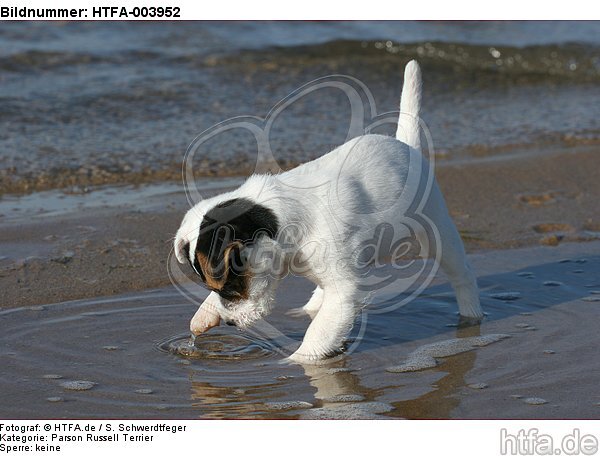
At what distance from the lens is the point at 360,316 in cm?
602

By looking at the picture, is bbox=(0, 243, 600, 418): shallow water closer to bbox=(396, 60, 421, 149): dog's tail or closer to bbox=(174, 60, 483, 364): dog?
bbox=(174, 60, 483, 364): dog

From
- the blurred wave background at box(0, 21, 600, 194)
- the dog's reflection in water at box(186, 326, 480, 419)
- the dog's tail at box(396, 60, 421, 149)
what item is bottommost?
the dog's reflection in water at box(186, 326, 480, 419)

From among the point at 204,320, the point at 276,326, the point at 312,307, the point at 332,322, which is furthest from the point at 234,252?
the point at 312,307

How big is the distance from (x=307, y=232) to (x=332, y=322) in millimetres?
516

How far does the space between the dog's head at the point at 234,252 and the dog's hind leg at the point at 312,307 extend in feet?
3.51

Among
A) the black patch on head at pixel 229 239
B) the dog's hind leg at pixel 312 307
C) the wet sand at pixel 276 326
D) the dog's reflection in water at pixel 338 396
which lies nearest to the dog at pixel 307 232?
the black patch on head at pixel 229 239

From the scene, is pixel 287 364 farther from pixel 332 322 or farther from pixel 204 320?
Result: pixel 204 320

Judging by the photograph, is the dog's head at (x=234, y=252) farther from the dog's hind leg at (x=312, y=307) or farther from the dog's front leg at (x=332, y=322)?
the dog's hind leg at (x=312, y=307)

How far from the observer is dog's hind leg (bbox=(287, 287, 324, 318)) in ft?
19.8

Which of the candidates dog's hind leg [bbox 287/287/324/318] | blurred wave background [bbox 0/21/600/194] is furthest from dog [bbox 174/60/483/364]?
blurred wave background [bbox 0/21/600/194]

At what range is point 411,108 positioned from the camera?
20.1 ft

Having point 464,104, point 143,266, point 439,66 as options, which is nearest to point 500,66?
point 439,66

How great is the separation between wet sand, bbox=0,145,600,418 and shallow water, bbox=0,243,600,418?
12mm
